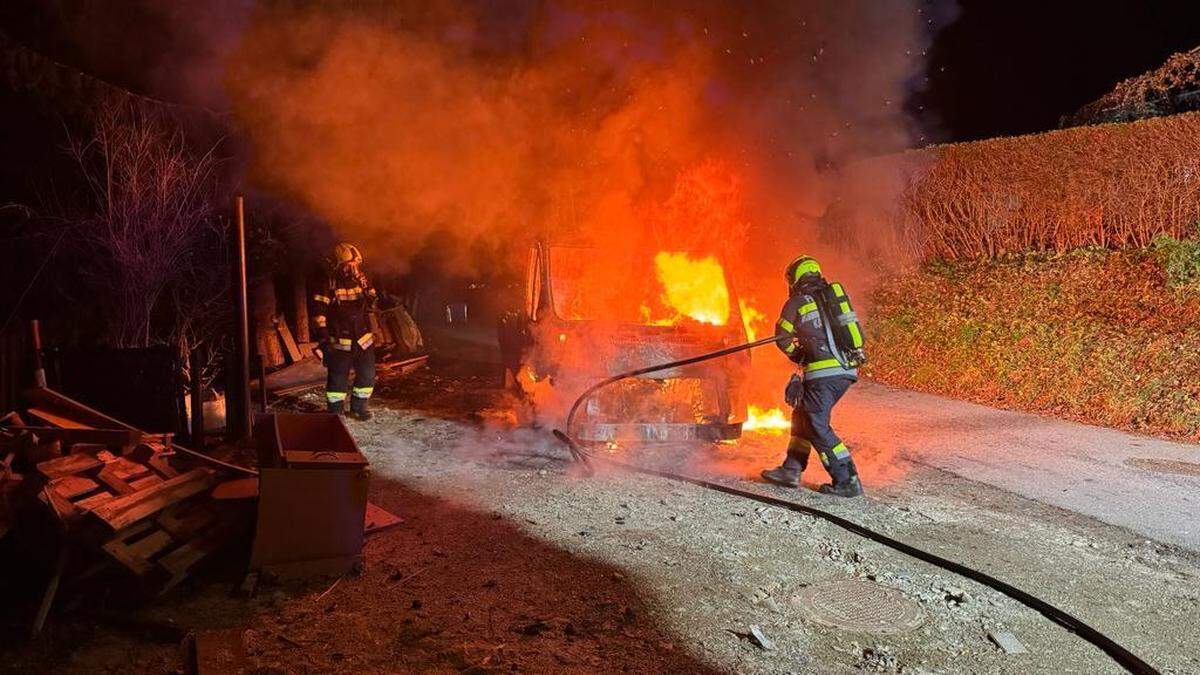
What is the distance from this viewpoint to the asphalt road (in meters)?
4.88

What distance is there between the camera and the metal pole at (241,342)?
621 centimetres

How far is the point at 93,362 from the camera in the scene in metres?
5.76

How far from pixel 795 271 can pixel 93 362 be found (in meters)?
5.69

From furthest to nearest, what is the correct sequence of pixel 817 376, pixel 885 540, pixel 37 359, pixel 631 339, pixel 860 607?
pixel 631 339
pixel 37 359
pixel 817 376
pixel 885 540
pixel 860 607

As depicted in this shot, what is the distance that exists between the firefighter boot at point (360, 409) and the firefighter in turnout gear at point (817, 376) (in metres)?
4.36

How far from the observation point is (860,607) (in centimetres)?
347

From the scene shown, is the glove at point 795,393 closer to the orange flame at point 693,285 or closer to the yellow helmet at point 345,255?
the orange flame at point 693,285

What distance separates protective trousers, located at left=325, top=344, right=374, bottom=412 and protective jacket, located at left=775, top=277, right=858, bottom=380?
4454mm

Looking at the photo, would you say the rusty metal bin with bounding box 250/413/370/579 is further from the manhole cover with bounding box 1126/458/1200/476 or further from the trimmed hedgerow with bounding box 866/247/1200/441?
the trimmed hedgerow with bounding box 866/247/1200/441

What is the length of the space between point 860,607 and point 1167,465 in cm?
428

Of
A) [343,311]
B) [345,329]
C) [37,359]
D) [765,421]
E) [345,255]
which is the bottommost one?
[765,421]

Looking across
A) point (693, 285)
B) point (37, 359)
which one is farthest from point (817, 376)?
point (37, 359)

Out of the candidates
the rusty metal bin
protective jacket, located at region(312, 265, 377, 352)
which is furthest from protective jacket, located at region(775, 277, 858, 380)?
protective jacket, located at region(312, 265, 377, 352)

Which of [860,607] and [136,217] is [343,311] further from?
[860,607]
